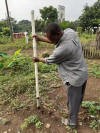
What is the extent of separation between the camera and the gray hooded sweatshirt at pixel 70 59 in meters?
1.44

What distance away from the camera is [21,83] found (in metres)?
3.22

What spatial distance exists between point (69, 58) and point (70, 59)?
3cm

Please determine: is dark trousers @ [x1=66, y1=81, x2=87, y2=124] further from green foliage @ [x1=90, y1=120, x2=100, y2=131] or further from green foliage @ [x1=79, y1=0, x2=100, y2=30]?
green foliage @ [x1=79, y1=0, x2=100, y2=30]

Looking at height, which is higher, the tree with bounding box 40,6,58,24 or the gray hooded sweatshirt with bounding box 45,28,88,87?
the tree with bounding box 40,6,58,24

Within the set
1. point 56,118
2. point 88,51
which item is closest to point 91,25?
point 88,51

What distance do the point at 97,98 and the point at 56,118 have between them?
107cm

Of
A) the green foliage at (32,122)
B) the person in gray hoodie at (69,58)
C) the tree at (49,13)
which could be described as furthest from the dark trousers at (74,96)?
the tree at (49,13)

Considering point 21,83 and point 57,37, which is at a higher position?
point 57,37

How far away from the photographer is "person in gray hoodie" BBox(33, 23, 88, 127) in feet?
4.73

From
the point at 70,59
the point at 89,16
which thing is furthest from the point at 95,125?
the point at 89,16

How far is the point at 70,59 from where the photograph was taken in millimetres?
1535

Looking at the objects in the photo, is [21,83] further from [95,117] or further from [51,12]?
[51,12]

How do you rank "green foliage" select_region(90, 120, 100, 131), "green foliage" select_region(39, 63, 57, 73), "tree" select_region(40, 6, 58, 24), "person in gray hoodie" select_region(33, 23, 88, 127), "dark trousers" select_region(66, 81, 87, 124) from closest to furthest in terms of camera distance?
"person in gray hoodie" select_region(33, 23, 88, 127) → "dark trousers" select_region(66, 81, 87, 124) → "green foliage" select_region(90, 120, 100, 131) → "green foliage" select_region(39, 63, 57, 73) → "tree" select_region(40, 6, 58, 24)

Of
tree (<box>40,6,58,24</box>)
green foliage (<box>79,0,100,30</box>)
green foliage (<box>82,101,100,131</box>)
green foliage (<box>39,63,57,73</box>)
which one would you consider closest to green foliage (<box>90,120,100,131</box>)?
green foliage (<box>82,101,100,131</box>)
